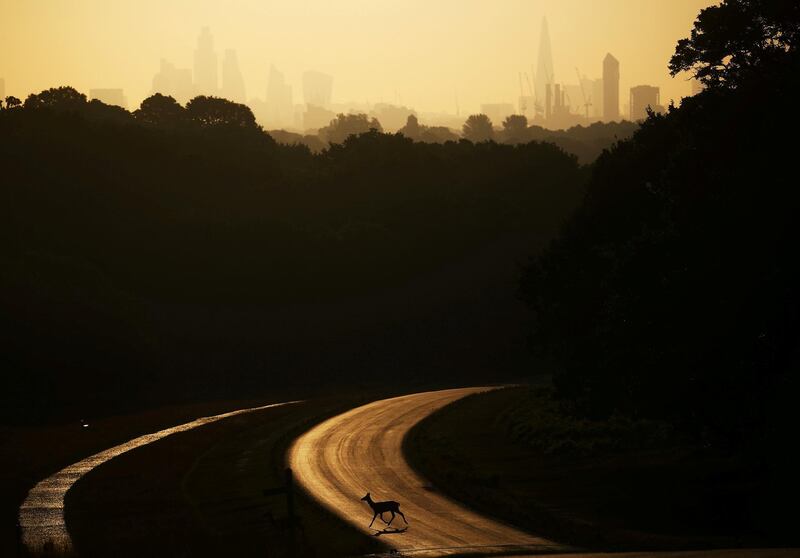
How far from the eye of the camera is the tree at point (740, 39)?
3794 cm

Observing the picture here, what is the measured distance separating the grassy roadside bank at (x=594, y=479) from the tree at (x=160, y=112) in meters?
130

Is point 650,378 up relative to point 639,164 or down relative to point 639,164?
down

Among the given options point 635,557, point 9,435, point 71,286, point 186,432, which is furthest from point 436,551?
point 71,286

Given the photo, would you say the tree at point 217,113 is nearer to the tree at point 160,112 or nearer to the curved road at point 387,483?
the tree at point 160,112

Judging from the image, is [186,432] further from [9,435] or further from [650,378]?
[650,378]

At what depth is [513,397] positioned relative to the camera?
80500mm

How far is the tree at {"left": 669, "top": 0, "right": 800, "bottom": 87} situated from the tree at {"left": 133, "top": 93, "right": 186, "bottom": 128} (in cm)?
15170

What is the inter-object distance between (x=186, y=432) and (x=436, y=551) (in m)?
36.3

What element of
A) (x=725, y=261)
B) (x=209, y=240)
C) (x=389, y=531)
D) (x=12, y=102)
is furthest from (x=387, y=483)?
(x=12, y=102)

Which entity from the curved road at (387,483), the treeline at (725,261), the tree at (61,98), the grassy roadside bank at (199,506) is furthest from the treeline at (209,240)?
the treeline at (725,261)

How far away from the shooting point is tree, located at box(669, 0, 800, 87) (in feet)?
124

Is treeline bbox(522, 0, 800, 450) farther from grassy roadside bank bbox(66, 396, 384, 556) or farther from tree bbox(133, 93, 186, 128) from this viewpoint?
tree bbox(133, 93, 186, 128)

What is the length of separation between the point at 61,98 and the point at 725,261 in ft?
Result: 530

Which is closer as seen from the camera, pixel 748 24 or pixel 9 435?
pixel 748 24
